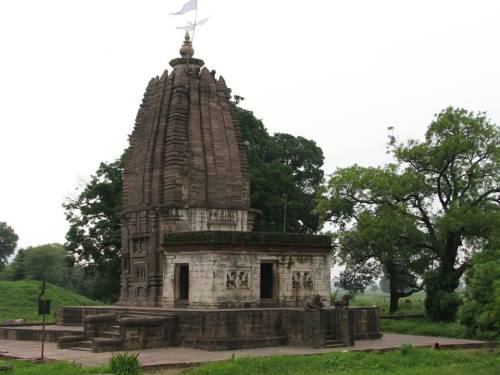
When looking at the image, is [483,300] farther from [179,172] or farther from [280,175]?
[280,175]

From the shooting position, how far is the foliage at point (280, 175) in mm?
38312

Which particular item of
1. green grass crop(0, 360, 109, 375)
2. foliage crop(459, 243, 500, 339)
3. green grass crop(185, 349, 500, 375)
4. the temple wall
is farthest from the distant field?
green grass crop(0, 360, 109, 375)

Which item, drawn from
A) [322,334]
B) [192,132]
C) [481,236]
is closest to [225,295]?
[322,334]

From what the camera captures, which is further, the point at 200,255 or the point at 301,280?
the point at 301,280

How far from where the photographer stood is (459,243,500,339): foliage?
18.8m

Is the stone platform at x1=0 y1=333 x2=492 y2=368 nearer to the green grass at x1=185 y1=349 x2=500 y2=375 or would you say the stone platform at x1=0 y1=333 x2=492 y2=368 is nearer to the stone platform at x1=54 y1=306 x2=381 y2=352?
the stone platform at x1=54 y1=306 x2=381 y2=352

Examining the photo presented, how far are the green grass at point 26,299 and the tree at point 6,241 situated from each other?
30.3 meters

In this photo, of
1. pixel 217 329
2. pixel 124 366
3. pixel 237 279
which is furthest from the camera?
pixel 237 279

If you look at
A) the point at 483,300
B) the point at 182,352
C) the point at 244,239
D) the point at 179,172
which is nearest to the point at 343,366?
the point at 182,352

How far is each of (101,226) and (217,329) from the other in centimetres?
1834

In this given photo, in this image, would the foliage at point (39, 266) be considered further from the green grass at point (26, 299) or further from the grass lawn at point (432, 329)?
the grass lawn at point (432, 329)

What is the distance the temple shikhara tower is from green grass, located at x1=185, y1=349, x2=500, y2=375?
844cm

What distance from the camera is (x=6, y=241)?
7325 cm


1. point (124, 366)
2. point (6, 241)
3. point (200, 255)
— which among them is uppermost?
point (6, 241)
